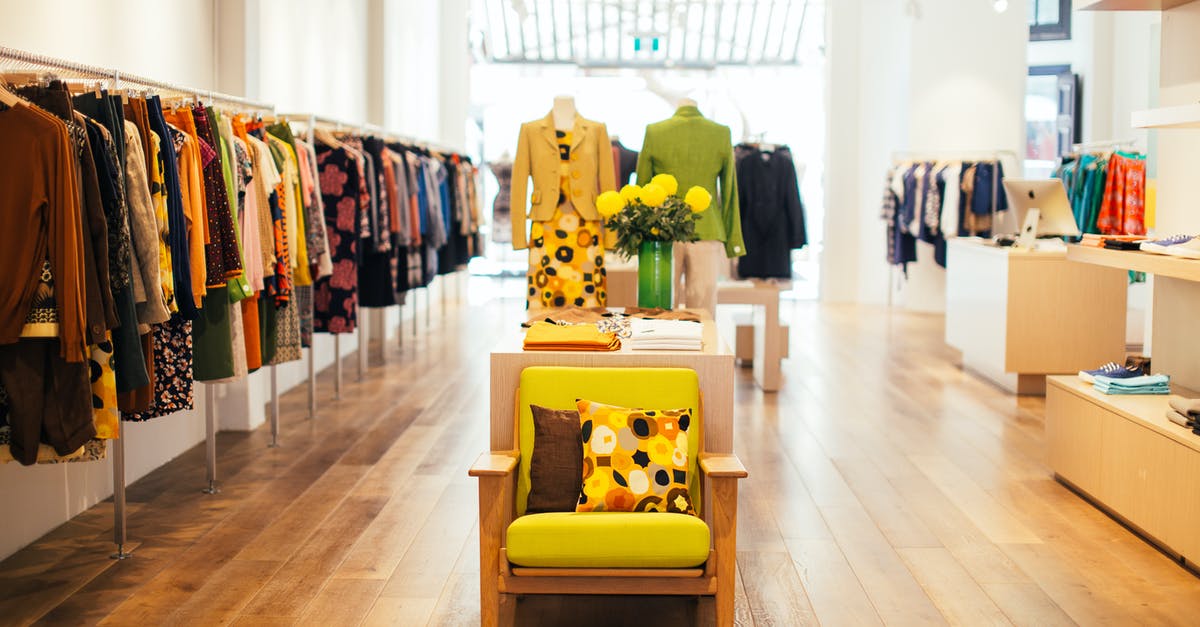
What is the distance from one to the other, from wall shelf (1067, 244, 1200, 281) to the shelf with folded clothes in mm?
504

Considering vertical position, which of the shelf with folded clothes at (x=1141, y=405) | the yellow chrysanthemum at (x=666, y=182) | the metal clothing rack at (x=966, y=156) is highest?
the metal clothing rack at (x=966, y=156)

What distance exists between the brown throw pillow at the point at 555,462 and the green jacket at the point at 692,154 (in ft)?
8.56

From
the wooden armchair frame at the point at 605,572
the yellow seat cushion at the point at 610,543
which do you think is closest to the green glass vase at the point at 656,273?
the wooden armchair frame at the point at 605,572

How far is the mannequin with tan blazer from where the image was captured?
5.83 meters

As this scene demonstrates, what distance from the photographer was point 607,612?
12.2 feet

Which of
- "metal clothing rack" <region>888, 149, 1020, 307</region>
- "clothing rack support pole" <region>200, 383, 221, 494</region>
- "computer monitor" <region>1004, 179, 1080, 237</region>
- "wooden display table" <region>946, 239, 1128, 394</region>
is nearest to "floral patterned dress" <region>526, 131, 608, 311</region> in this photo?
"clothing rack support pole" <region>200, 383, 221, 494</region>

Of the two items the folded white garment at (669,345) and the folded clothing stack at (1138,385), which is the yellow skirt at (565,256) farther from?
the folded clothing stack at (1138,385)

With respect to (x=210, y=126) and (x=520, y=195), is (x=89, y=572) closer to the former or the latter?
(x=210, y=126)

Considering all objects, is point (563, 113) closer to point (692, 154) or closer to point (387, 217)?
point (692, 154)

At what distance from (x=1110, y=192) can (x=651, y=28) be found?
26.4 ft

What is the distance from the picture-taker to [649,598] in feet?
12.7

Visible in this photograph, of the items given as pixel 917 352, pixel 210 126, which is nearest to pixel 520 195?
pixel 210 126

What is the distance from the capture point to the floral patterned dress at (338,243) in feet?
21.5

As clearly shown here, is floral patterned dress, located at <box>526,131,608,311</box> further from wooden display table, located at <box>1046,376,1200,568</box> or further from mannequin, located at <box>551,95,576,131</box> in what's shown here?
wooden display table, located at <box>1046,376,1200,568</box>
